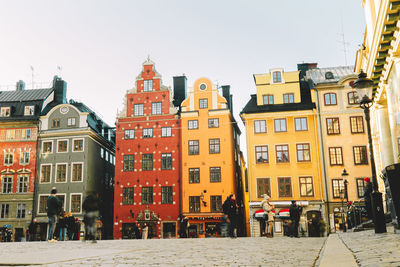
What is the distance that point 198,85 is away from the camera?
146 ft

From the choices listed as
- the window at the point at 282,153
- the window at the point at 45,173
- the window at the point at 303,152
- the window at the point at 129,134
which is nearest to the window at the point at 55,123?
the window at the point at 45,173

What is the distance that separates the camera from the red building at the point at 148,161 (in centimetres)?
4212

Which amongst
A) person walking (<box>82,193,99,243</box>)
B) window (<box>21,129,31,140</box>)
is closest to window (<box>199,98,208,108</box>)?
window (<box>21,129,31,140</box>)

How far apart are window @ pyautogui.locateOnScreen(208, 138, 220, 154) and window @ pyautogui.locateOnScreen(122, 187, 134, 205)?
9137 mm

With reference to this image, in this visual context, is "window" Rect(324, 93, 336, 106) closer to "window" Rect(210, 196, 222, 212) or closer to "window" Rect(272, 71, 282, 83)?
"window" Rect(272, 71, 282, 83)

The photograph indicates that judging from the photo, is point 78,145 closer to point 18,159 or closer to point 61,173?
point 61,173

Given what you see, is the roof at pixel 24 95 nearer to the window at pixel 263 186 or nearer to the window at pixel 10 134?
the window at pixel 10 134

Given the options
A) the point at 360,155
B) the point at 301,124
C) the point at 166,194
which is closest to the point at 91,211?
the point at 166,194

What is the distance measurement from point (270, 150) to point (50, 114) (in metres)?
24.6

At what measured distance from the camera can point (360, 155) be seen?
129 ft

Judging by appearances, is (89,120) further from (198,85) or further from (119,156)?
(198,85)

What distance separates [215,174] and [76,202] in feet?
49.0

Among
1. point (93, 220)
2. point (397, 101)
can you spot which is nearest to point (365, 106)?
point (397, 101)

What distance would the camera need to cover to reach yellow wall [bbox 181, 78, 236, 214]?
41.9 m
